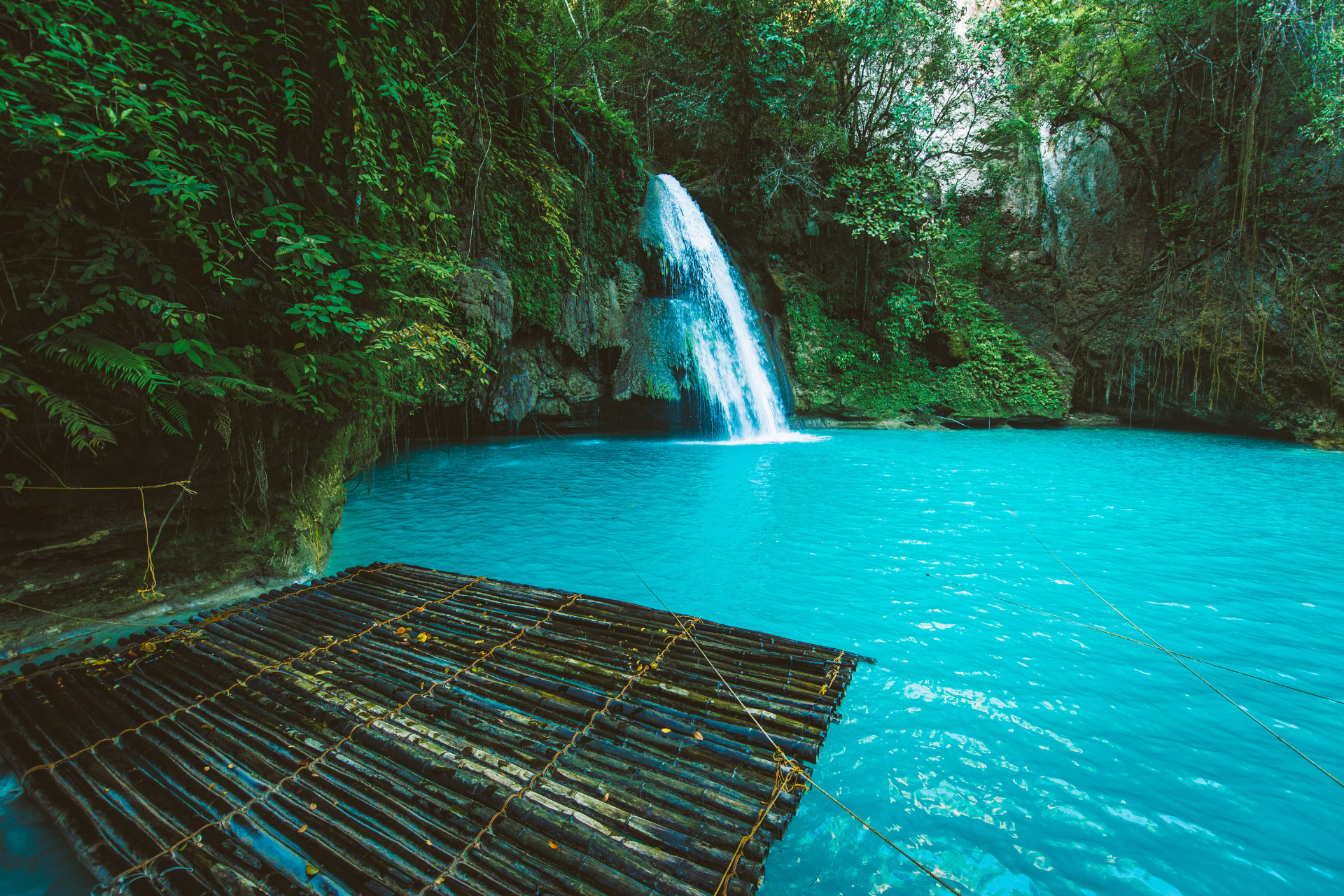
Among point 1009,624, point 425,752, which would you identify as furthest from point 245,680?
point 1009,624

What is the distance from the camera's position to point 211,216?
3107mm

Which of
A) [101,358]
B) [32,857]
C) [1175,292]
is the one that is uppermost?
[1175,292]

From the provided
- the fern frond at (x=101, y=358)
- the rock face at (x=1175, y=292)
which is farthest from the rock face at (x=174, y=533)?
the rock face at (x=1175, y=292)

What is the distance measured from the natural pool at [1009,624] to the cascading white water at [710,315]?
177 inches

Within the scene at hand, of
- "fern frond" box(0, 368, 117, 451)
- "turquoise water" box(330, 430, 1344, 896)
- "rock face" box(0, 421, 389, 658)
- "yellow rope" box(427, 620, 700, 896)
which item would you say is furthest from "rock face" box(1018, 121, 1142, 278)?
A: "fern frond" box(0, 368, 117, 451)

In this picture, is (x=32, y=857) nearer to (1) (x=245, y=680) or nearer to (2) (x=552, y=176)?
(1) (x=245, y=680)

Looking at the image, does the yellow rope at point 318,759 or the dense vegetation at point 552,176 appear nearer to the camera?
the yellow rope at point 318,759

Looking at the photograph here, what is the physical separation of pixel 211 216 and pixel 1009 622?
560 cm

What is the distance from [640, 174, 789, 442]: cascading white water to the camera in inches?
499

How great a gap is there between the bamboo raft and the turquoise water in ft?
1.24

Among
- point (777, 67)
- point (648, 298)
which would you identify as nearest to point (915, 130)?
point (777, 67)

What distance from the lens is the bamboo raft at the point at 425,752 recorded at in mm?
1752

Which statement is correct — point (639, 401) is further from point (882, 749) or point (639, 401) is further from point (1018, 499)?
point (882, 749)

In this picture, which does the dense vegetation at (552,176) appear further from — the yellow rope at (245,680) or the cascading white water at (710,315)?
the yellow rope at (245,680)
